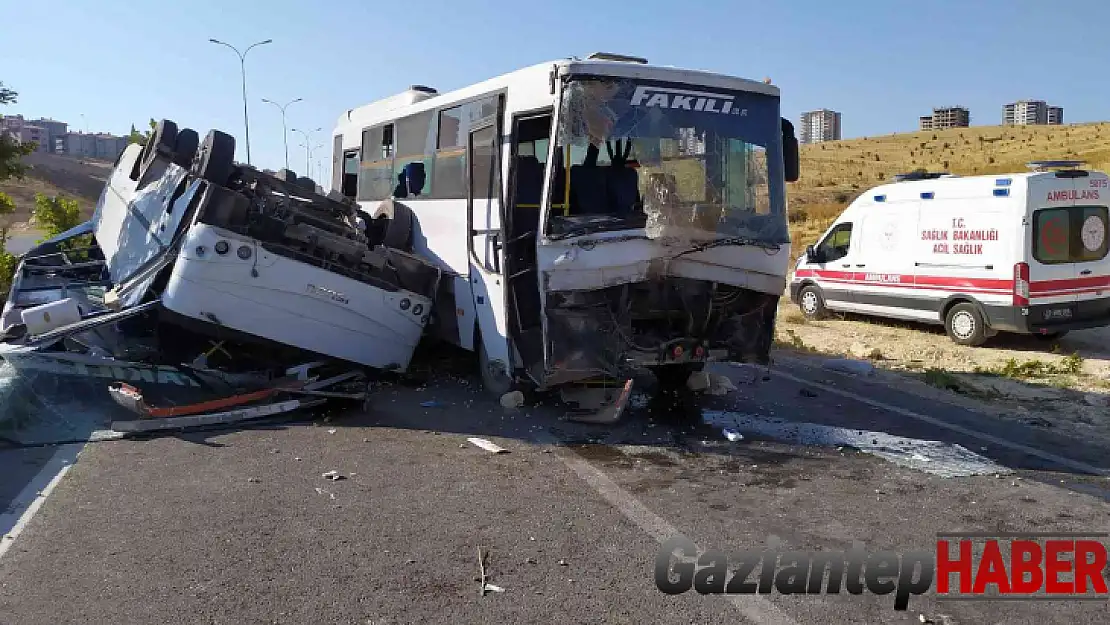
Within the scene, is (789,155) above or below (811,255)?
above

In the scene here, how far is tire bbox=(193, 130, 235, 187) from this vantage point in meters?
9.00

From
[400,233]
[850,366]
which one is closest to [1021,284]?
[850,366]

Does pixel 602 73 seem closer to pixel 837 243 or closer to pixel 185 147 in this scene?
pixel 185 147

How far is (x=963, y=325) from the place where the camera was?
13.7 metres

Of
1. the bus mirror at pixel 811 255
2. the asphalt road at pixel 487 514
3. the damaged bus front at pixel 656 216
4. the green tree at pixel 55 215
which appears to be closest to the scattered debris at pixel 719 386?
the asphalt road at pixel 487 514

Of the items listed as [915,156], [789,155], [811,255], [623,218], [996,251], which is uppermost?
[915,156]

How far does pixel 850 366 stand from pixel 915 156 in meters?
58.8

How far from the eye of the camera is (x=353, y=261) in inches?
354

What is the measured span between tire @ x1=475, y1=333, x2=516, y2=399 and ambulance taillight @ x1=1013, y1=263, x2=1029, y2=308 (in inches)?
319

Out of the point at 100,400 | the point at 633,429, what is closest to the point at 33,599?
the point at 100,400

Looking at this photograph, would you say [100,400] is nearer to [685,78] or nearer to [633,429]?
[633,429]

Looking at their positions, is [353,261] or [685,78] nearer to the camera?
[685,78]

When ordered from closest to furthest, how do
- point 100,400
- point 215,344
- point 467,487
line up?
point 467,487 → point 100,400 → point 215,344

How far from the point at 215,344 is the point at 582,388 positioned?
12.2 feet
